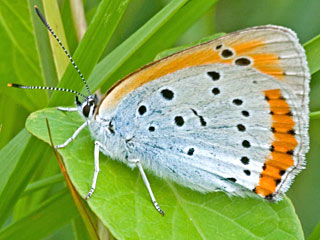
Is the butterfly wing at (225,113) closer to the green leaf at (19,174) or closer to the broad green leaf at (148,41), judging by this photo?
the broad green leaf at (148,41)

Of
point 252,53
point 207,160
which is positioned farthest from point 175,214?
point 252,53

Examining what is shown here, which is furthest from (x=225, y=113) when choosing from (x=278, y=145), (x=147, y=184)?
(x=147, y=184)

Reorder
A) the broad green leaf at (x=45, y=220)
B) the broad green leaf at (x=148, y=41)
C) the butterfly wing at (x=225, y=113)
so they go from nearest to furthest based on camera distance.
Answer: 1. the butterfly wing at (x=225, y=113)
2. the broad green leaf at (x=45, y=220)
3. the broad green leaf at (x=148, y=41)

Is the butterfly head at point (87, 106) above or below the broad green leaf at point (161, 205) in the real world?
above

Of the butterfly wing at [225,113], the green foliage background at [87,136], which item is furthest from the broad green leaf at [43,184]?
the butterfly wing at [225,113]

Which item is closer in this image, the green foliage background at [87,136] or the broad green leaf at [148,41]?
the green foliage background at [87,136]

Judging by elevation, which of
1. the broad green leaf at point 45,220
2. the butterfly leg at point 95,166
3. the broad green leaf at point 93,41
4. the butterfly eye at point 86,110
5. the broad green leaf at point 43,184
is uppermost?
the broad green leaf at point 93,41

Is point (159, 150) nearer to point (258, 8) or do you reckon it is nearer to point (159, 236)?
point (159, 236)
